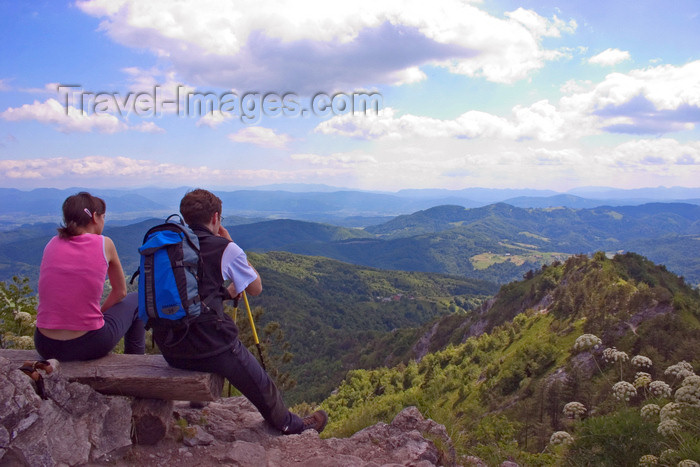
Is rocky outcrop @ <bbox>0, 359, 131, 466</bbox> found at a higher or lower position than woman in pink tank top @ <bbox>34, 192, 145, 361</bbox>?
lower

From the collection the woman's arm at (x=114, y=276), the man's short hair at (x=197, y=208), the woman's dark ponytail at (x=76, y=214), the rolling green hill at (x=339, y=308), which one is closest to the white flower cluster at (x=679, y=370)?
the man's short hair at (x=197, y=208)

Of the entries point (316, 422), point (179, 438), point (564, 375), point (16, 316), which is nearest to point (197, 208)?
point (179, 438)

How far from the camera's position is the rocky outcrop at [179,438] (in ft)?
13.0

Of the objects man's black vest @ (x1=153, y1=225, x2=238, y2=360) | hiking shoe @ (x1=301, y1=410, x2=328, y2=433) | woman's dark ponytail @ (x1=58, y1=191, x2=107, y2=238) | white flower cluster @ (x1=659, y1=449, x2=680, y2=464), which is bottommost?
hiking shoe @ (x1=301, y1=410, x2=328, y2=433)

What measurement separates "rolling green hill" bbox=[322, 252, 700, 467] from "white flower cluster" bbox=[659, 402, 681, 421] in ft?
0.22

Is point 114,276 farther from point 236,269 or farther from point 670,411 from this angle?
point 670,411

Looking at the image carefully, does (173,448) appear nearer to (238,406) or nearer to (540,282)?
(238,406)

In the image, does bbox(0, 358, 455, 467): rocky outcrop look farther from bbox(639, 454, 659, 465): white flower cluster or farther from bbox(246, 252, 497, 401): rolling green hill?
bbox(246, 252, 497, 401): rolling green hill

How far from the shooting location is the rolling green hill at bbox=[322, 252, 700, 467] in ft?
17.3

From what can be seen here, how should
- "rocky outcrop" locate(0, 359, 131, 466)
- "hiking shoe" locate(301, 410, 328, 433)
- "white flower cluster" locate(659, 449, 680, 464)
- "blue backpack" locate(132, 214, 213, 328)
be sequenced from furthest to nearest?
"hiking shoe" locate(301, 410, 328, 433) → "blue backpack" locate(132, 214, 213, 328) → "white flower cluster" locate(659, 449, 680, 464) → "rocky outcrop" locate(0, 359, 131, 466)

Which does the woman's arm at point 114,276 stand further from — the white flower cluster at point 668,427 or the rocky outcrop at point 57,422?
the white flower cluster at point 668,427

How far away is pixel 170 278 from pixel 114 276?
1131mm

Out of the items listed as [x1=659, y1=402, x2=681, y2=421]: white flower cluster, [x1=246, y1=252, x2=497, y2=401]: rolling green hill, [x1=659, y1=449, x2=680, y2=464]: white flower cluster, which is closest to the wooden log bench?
[x1=659, y1=449, x2=680, y2=464]: white flower cluster

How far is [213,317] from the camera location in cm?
477
